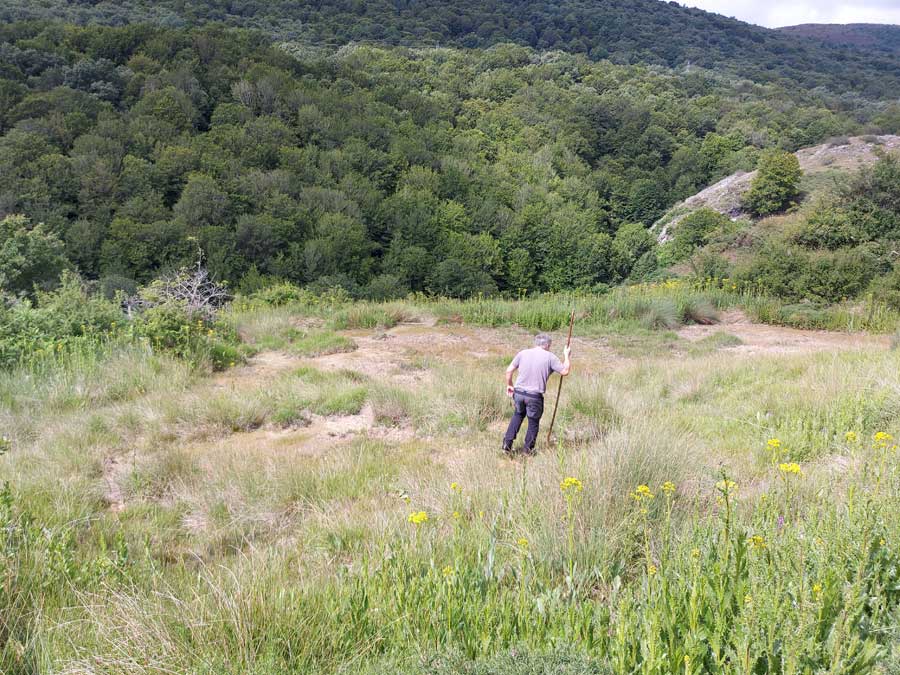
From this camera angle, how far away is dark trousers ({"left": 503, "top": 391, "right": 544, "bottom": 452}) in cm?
551

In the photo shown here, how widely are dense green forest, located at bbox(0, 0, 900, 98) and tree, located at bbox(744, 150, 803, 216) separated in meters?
52.9

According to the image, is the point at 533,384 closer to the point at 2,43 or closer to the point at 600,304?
the point at 600,304

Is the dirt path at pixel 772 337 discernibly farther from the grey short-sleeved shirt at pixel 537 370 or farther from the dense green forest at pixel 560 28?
the dense green forest at pixel 560 28

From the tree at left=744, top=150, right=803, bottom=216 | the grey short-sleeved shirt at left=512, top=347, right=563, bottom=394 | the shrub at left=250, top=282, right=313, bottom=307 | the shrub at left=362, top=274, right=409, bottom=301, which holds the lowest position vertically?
the shrub at left=362, top=274, right=409, bottom=301

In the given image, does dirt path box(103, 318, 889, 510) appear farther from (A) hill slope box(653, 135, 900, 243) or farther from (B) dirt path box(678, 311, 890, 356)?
(A) hill slope box(653, 135, 900, 243)

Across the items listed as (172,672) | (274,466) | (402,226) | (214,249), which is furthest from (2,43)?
(172,672)

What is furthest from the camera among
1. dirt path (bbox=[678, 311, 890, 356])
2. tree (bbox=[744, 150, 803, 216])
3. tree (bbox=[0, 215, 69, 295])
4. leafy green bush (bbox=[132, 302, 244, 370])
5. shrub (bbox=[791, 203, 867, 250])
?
tree (bbox=[744, 150, 803, 216])

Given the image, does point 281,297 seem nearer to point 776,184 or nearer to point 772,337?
point 772,337

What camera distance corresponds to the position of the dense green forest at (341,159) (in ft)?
88.8

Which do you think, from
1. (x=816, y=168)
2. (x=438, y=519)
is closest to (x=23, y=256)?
(x=438, y=519)

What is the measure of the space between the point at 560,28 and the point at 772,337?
9622 centimetres

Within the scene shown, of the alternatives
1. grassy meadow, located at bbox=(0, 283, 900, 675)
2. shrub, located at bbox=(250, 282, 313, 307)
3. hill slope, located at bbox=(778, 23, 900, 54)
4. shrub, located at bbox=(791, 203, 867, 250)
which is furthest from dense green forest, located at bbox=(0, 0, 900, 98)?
grassy meadow, located at bbox=(0, 283, 900, 675)

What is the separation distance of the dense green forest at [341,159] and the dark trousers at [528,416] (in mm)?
11135

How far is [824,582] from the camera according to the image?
209 cm
